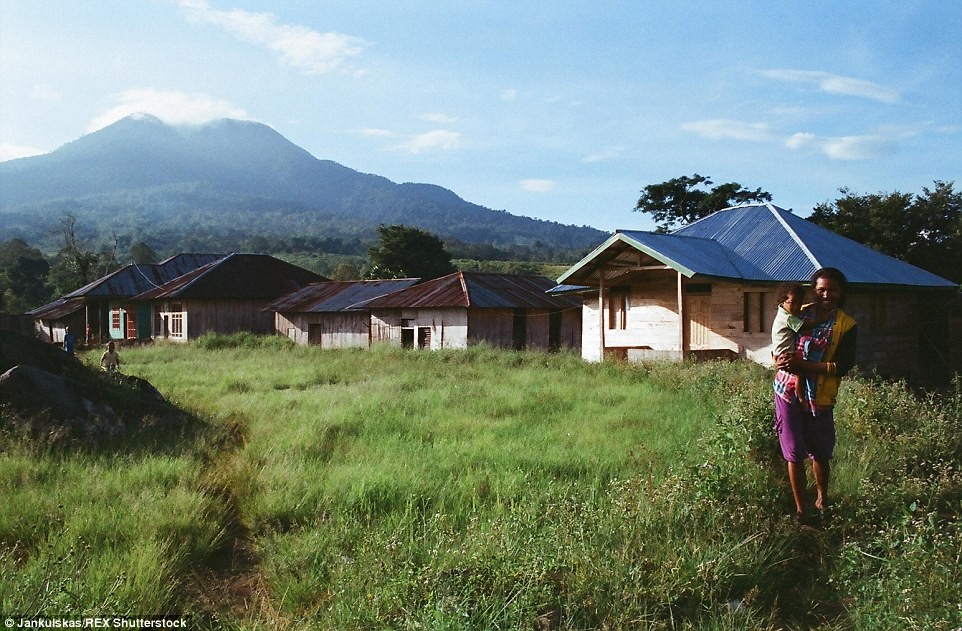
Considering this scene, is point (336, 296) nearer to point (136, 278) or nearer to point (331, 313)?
point (331, 313)

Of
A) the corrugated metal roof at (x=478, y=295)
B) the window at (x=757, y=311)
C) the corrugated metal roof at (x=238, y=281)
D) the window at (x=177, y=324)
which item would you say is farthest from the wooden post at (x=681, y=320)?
the window at (x=177, y=324)

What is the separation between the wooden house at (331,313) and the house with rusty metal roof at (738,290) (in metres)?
11.9

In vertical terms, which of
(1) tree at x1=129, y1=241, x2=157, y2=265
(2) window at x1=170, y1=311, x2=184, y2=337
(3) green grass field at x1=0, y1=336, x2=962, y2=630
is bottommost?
(3) green grass field at x1=0, y1=336, x2=962, y2=630

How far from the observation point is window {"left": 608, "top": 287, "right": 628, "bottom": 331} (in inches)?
754

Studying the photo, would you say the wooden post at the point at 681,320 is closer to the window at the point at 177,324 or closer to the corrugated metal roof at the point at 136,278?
the window at the point at 177,324

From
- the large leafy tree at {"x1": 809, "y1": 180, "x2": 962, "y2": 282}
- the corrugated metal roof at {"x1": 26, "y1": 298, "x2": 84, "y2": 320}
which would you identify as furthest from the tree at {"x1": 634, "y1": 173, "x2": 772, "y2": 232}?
the corrugated metal roof at {"x1": 26, "y1": 298, "x2": 84, "y2": 320}

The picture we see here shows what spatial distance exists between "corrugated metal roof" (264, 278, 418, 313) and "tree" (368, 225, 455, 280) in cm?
1359

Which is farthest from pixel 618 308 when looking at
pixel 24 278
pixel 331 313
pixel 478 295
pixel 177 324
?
pixel 24 278

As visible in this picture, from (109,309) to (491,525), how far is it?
3885cm

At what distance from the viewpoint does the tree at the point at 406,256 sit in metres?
Result: 48.0

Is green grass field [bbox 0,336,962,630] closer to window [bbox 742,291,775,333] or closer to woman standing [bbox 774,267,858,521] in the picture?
woman standing [bbox 774,267,858,521]

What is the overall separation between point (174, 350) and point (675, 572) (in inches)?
1007

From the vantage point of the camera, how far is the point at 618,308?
63.8 ft

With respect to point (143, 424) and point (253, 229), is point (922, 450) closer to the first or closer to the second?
point (143, 424)
